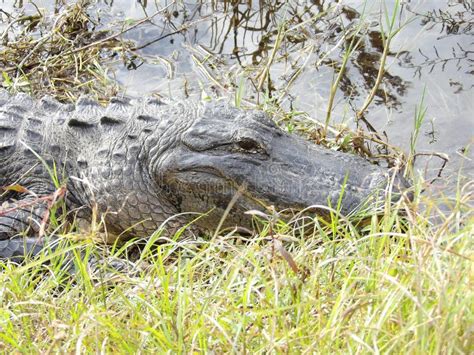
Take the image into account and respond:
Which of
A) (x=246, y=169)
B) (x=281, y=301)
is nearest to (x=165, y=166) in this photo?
(x=246, y=169)

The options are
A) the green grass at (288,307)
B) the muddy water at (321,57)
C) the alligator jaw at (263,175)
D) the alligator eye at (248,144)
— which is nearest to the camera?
the green grass at (288,307)

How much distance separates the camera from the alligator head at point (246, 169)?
4.26 metres

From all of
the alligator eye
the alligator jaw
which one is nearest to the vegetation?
the alligator jaw

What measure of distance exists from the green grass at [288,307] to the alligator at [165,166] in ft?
3.02

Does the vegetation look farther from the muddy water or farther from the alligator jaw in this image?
the muddy water

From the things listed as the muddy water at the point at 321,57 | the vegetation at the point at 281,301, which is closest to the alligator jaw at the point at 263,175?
the vegetation at the point at 281,301

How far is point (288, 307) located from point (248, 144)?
5.75 ft

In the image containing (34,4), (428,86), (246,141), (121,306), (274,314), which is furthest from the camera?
(34,4)

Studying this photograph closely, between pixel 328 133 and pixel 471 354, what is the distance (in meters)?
3.07

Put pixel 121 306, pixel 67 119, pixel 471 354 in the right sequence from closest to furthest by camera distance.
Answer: pixel 471 354 < pixel 121 306 < pixel 67 119

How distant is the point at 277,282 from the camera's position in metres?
2.81

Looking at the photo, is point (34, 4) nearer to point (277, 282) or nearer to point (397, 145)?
point (397, 145)

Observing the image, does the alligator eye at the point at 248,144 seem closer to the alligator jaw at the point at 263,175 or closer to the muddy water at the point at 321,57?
the alligator jaw at the point at 263,175

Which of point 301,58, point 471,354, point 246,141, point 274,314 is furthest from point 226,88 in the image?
point 471,354
